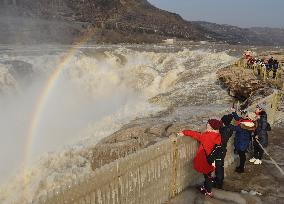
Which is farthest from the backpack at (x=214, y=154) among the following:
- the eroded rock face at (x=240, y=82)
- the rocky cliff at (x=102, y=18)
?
the rocky cliff at (x=102, y=18)

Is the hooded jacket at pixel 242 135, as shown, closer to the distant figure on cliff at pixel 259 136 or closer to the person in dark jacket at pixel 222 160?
the person in dark jacket at pixel 222 160

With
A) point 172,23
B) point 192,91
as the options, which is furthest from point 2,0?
point 192,91

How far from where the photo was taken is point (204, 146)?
7.00 meters

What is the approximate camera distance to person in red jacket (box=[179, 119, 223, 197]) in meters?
6.95

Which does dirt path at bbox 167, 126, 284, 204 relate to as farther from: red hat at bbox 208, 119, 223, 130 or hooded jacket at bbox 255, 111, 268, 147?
red hat at bbox 208, 119, 223, 130

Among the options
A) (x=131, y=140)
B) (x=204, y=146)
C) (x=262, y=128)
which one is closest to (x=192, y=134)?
(x=204, y=146)

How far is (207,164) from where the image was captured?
23.2 feet

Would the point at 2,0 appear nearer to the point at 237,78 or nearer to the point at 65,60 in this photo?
the point at 65,60

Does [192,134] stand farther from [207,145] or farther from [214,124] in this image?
[214,124]

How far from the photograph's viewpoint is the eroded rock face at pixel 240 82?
2223 cm

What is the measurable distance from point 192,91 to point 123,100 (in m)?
9.57

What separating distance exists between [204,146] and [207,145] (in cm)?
5

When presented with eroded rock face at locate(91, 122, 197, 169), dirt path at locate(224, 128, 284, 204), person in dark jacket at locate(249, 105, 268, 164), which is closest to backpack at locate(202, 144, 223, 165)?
dirt path at locate(224, 128, 284, 204)

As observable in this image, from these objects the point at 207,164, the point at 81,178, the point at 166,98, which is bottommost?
the point at 166,98
